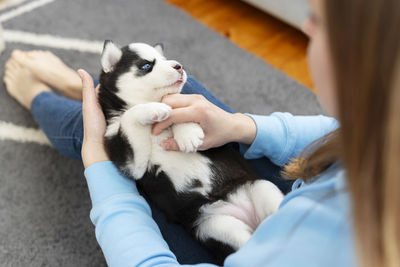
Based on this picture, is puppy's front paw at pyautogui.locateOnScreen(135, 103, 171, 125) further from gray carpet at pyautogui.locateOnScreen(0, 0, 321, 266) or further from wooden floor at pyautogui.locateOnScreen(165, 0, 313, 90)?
wooden floor at pyautogui.locateOnScreen(165, 0, 313, 90)

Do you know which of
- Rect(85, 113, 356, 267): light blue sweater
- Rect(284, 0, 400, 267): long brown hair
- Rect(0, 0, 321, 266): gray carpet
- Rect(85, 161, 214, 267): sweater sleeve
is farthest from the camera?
Rect(0, 0, 321, 266): gray carpet

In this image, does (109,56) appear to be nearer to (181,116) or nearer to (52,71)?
(181,116)

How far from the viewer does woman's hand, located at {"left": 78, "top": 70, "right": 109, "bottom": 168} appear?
1.03m

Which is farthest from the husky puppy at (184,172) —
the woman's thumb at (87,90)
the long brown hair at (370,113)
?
the long brown hair at (370,113)

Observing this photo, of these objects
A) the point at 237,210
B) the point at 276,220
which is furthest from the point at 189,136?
the point at 276,220

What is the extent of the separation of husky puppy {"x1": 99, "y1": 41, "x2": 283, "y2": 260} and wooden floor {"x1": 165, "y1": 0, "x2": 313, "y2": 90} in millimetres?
1138

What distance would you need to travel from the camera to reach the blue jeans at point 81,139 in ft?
3.22

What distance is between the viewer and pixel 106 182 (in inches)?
38.0

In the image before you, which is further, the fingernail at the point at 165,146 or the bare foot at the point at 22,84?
the bare foot at the point at 22,84

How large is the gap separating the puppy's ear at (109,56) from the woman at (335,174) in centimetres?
23

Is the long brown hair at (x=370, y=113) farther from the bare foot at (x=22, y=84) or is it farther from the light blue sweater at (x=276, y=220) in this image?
the bare foot at (x=22, y=84)

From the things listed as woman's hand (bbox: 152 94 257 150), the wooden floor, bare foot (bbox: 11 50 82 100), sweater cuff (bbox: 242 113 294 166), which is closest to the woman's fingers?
woman's hand (bbox: 152 94 257 150)

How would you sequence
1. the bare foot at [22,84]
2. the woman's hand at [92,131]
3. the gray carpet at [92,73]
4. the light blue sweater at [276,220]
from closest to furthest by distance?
1. the light blue sweater at [276,220]
2. the woman's hand at [92,131]
3. the gray carpet at [92,73]
4. the bare foot at [22,84]

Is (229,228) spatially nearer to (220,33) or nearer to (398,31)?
(398,31)
